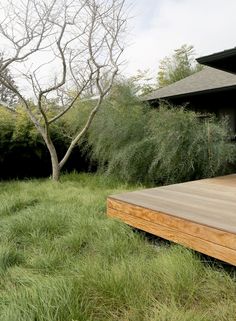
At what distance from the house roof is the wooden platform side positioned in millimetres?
2352

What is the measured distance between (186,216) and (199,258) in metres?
0.31

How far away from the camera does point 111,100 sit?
22.3ft

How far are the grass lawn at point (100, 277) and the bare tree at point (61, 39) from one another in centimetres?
377

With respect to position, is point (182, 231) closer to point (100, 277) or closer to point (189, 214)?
point (189, 214)

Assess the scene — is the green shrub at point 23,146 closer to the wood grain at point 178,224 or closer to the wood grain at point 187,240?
the wood grain at point 178,224

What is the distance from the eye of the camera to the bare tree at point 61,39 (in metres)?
6.59

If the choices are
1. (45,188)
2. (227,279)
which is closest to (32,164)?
(45,188)

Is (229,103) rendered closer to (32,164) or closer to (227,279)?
(32,164)

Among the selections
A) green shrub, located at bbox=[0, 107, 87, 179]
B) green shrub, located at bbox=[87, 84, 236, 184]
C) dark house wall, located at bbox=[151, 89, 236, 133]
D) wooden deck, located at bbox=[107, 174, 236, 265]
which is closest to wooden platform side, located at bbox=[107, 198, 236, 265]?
wooden deck, located at bbox=[107, 174, 236, 265]

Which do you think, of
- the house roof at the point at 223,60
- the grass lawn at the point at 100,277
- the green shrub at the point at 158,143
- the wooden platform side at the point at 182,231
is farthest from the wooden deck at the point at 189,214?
the house roof at the point at 223,60

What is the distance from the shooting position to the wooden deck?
1.96 meters

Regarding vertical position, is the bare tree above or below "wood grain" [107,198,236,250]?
above

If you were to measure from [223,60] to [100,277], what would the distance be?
3.44 meters

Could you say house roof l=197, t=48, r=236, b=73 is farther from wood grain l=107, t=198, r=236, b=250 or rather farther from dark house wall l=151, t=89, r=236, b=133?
wood grain l=107, t=198, r=236, b=250
